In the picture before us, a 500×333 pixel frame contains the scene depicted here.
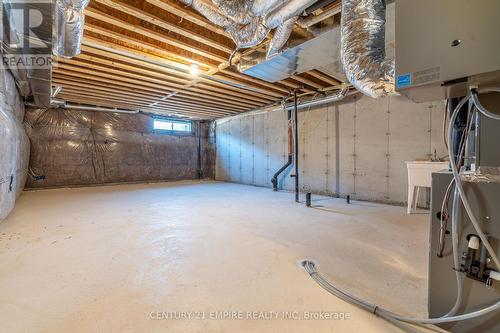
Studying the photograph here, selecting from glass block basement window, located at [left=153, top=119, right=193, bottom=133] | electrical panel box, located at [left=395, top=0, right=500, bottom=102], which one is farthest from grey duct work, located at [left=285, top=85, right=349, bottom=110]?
glass block basement window, located at [left=153, top=119, right=193, bottom=133]

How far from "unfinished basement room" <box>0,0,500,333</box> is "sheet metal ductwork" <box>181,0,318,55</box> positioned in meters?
0.02

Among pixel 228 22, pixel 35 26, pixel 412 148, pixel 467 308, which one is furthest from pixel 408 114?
pixel 35 26

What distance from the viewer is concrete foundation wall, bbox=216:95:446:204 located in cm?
393

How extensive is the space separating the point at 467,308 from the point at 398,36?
51.0 inches

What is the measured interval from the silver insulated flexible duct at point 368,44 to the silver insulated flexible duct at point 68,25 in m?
2.15

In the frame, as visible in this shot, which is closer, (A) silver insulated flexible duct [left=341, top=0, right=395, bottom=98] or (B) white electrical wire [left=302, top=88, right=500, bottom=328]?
(B) white electrical wire [left=302, top=88, right=500, bottom=328]

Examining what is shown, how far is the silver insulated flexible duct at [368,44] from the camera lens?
1694 millimetres

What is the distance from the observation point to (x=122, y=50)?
305cm

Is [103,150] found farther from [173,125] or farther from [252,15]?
[252,15]

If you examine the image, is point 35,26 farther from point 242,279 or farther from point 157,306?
point 242,279

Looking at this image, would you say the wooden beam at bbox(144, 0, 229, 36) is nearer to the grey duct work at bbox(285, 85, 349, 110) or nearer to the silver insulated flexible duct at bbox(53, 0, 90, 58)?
the silver insulated flexible duct at bbox(53, 0, 90, 58)

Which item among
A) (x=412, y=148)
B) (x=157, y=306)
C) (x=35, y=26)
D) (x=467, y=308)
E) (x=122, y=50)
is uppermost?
(x=122, y=50)

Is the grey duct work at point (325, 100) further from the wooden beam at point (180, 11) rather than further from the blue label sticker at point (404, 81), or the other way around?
the blue label sticker at point (404, 81)

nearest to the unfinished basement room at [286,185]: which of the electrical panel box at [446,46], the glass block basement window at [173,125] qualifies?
the electrical panel box at [446,46]
